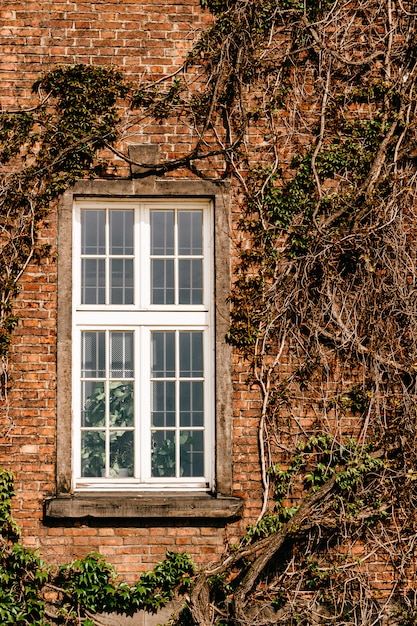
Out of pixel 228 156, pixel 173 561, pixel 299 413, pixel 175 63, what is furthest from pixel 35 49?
pixel 173 561

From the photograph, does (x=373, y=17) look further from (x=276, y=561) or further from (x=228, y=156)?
(x=276, y=561)

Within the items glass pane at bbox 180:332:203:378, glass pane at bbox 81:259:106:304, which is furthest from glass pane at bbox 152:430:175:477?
glass pane at bbox 81:259:106:304

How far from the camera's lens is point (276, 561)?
612cm

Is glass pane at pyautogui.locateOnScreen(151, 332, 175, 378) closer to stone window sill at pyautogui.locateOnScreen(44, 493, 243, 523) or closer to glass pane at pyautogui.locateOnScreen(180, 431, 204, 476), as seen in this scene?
glass pane at pyautogui.locateOnScreen(180, 431, 204, 476)

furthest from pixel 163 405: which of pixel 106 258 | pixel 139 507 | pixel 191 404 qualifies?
pixel 106 258

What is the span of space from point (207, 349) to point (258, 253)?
868mm

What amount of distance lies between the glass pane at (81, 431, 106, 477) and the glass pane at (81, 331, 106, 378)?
0.47m

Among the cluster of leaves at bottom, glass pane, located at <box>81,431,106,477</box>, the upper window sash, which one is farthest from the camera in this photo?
the upper window sash

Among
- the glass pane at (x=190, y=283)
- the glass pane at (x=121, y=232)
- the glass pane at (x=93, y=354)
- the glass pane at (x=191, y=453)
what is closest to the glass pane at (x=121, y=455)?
the glass pane at (x=191, y=453)

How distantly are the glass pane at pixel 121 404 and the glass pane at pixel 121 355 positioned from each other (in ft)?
0.28

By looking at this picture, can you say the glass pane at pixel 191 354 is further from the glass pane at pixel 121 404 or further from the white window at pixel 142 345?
the glass pane at pixel 121 404

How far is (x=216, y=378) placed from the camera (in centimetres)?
621

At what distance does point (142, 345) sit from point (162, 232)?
931 mm

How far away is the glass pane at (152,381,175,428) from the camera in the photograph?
20.7 feet
